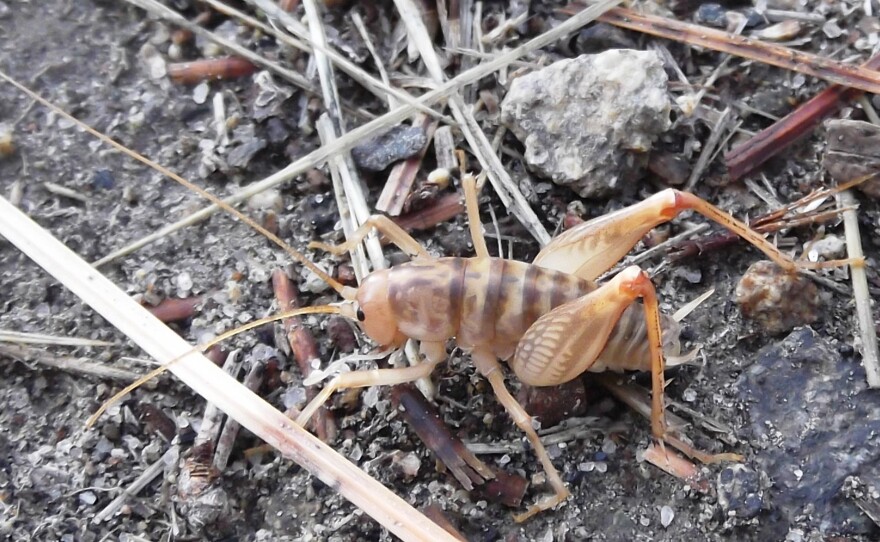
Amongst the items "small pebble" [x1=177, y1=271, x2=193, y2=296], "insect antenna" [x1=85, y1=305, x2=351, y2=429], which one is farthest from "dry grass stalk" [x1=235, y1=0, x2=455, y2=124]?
"small pebble" [x1=177, y1=271, x2=193, y2=296]

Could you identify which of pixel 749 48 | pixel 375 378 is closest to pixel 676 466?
pixel 375 378

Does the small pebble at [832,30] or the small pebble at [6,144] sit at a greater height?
the small pebble at [832,30]

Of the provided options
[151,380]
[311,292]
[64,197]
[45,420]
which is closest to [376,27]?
[311,292]

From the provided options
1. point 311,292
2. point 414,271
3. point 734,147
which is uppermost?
point 734,147

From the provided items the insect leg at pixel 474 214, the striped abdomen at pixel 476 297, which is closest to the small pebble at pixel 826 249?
the striped abdomen at pixel 476 297

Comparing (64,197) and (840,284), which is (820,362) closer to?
(840,284)

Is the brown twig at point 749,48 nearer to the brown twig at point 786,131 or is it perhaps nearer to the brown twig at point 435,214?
the brown twig at point 786,131
